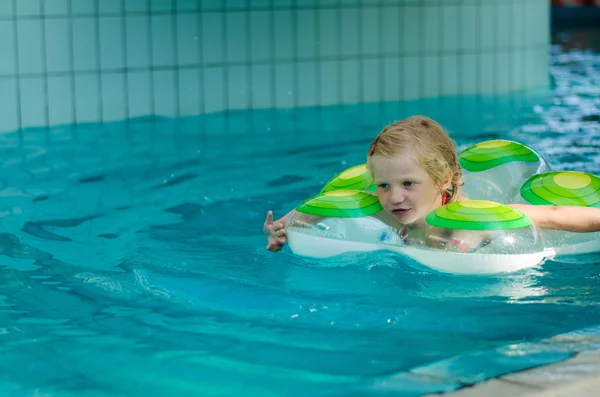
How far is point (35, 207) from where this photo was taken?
16.6ft

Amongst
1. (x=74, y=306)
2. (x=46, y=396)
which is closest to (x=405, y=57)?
(x=74, y=306)

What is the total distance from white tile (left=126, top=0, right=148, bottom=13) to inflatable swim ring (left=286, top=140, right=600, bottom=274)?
392 centimetres

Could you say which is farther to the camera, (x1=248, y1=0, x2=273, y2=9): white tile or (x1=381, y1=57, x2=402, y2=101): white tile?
(x1=381, y1=57, x2=402, y2=101): white tile

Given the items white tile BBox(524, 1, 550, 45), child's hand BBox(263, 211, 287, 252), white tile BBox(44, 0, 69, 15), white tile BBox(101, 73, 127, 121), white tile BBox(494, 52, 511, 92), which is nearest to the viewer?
child's hand BBox(263, 211, 287, 252)

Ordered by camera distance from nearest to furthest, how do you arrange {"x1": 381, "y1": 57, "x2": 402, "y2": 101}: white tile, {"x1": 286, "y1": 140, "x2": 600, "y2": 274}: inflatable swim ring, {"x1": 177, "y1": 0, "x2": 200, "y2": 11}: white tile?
{"x1": 286, "y1": 140, "x2": 600, "y2": 274}: inflatable swim ring
{"x1": 177, "y1": 0, "x2": 200, "y2": 11}: white tile
{"x1": 381, "y1": 57, "x2": 402, "y2": 101}: white tile

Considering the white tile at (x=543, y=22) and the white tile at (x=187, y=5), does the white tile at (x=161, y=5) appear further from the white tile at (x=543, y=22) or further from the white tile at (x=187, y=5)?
the white tile at (x=543, y=22)

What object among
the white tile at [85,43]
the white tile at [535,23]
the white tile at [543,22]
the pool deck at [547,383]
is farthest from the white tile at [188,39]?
the pool deck at [547,383]

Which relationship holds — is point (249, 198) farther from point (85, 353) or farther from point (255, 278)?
point (85, 353)

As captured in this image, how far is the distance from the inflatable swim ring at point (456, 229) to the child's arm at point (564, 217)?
2.2 inches

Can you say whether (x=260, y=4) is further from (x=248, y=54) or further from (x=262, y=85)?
(x=262, y=85)

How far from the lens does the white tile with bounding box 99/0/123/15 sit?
7.63m

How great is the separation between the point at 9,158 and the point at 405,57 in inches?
148

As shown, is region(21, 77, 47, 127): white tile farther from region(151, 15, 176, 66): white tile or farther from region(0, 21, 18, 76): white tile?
region(151, 15, 176, 66): white tile

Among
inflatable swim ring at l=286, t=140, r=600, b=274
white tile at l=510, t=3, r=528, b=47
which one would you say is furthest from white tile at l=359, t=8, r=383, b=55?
inflatable swim ring at l=286, t=140, r=600, b=274
